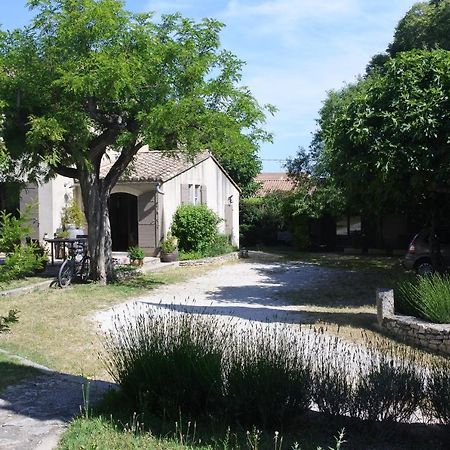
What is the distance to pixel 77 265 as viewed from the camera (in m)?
16.1

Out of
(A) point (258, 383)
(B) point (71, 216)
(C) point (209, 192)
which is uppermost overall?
(C) point (209, 192)

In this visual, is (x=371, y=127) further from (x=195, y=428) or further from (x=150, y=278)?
(x=195, y=428)

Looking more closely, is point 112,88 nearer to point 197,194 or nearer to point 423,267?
point 423,267

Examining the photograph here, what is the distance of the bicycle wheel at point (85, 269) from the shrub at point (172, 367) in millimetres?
10758

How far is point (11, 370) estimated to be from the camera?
720cm

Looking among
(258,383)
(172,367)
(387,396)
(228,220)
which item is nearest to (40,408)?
(172,367)

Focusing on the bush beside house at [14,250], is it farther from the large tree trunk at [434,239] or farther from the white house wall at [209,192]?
the white house wall at [209,192]

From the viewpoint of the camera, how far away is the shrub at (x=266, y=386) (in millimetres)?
5000

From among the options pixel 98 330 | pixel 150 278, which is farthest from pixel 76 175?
pixel 98 330

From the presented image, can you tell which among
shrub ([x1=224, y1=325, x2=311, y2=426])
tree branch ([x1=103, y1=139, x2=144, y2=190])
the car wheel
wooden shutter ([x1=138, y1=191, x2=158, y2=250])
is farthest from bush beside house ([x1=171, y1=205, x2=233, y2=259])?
shrub ([x1=224, y1=325, x2=311, y2=426])

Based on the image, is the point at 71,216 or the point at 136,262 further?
the point at 71,216

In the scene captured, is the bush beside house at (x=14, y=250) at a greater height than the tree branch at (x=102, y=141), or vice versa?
the tree branch at (x=102, y=141)

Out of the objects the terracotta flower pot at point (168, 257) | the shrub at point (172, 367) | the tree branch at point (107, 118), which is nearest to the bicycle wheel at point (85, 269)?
the tree branch at point (107, 118)

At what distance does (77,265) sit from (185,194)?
339 inches
